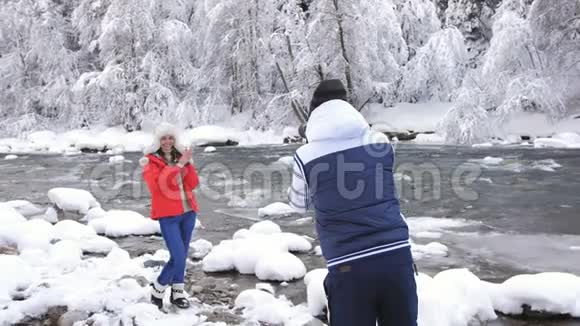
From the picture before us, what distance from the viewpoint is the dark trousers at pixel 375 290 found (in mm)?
2082

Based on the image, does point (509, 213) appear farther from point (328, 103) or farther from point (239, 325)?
point (328, 103)

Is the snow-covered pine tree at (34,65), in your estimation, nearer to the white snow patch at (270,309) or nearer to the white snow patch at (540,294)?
the white snow patch at (270,309)

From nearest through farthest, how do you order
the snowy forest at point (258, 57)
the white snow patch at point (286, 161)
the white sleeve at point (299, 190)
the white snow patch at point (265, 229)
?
the white sleeve at point (299, 190) → the white snow patch at point (265, 229) → the white snow patch at point (286, 161) → the snowy forest at point (258, 57)

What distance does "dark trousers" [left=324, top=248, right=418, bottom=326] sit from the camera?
2.08m

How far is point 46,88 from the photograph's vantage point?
92.4ft

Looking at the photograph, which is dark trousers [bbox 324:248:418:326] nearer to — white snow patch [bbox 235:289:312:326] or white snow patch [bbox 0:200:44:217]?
white snow patch [bbox 235:289:312:326]

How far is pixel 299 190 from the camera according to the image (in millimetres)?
2309

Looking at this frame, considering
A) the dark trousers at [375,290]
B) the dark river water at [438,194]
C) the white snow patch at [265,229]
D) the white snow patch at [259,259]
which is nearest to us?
the dark trousers at [375,290]

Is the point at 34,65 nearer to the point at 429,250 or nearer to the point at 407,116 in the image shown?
the point at 407,116

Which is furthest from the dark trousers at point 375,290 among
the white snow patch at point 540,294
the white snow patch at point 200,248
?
the white snow patch at point 200,248

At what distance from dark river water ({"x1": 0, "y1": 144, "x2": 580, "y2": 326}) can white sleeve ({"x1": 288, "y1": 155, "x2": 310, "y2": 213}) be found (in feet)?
8.21

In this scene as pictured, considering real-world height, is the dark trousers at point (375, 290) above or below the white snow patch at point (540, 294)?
above

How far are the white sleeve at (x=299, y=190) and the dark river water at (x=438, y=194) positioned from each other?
2.50 m

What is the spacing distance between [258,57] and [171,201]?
2363cm
